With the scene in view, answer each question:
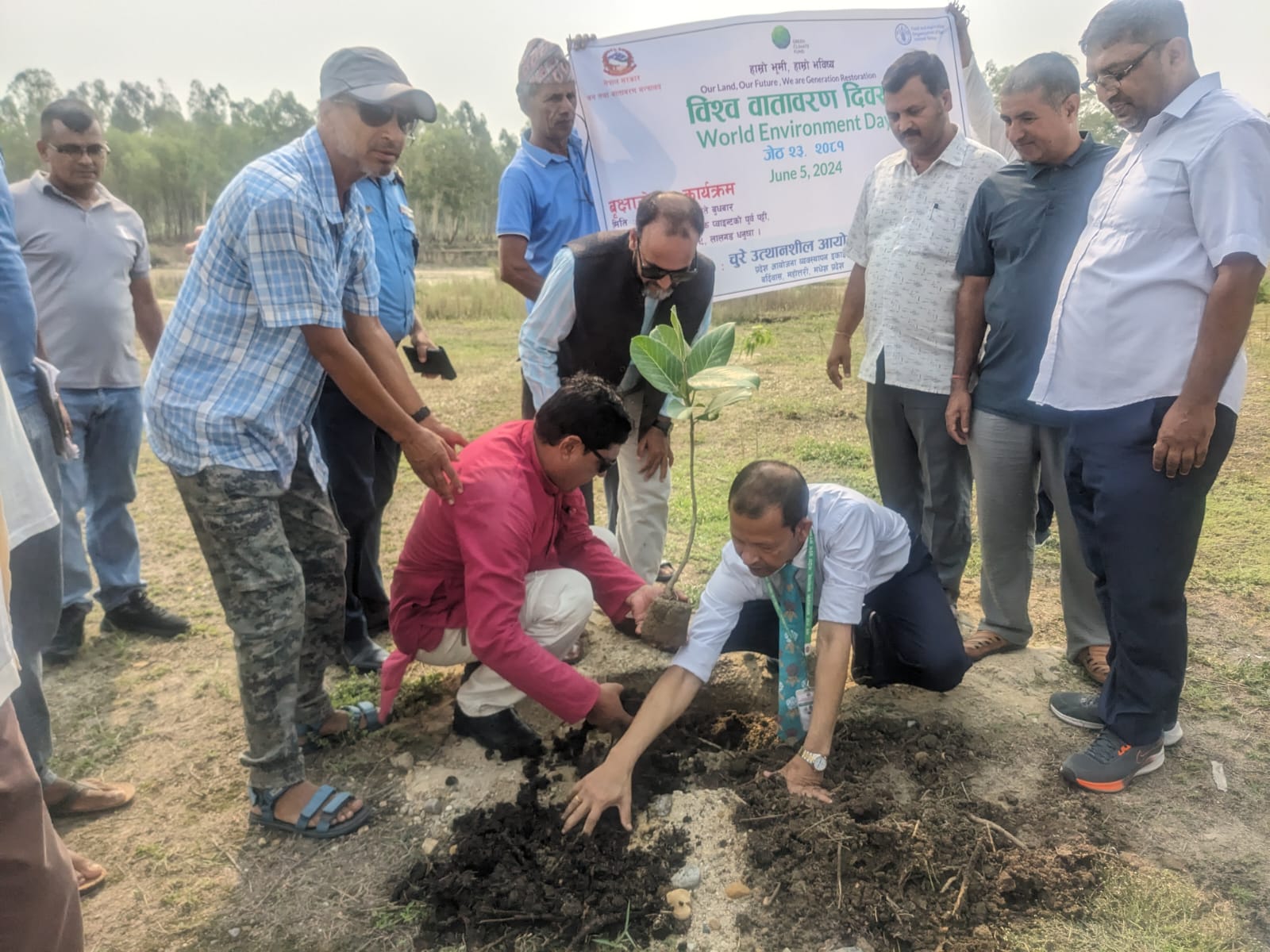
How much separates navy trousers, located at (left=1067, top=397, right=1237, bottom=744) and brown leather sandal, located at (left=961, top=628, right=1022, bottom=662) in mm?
633

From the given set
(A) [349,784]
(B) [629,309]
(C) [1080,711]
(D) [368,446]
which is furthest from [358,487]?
(C) [1080,711]

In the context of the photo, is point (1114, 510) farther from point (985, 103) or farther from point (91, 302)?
point (91, 302)

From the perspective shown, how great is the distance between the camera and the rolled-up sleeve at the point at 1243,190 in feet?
6.82

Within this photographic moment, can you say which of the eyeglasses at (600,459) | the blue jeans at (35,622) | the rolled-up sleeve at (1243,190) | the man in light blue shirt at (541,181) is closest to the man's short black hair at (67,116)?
the blue jeans at (35,622)

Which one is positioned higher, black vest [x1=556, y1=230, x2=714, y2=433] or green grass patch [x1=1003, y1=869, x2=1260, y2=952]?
black vest [x1=556, y1=230, x2=714, y2=433]

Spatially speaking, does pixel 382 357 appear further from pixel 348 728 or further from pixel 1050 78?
pixel 1050 78

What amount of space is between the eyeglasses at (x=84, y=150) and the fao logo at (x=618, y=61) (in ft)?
7.15

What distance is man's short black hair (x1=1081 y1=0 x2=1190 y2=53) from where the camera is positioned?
7.07 ft

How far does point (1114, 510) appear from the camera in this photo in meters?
2.38

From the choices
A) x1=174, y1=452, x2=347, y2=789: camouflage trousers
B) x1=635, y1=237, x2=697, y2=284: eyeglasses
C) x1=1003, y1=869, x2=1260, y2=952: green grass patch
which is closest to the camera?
x1=1003, y1=869, x2=1260, y2=952: green grass patch

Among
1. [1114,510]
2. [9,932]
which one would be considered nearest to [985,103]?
[1114,510]

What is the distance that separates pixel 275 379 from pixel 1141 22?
8.03 feet

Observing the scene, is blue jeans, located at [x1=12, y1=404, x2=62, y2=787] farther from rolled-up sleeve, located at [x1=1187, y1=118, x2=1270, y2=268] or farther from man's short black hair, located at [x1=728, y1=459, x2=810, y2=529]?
rolled-up sleeve, located at [x1=1187, y1=118, x2=1270, y2=268]

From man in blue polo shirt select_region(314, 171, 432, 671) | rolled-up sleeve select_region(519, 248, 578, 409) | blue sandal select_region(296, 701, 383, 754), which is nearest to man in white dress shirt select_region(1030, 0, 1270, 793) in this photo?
rolled-up sleeve select_region(519, 248, 578, 409)
